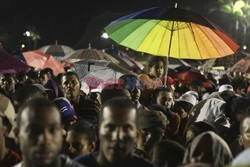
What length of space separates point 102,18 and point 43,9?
16.6 metres

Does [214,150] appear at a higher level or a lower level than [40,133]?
lower

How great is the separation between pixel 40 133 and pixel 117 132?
59 cm

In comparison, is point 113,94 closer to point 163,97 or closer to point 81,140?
point 163,97

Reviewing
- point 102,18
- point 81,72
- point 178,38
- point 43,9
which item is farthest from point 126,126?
point 43,9

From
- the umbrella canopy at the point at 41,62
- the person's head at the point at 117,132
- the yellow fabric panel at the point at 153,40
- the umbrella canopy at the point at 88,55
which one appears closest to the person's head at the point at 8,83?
the yellow fabric panel at the point at 153,40

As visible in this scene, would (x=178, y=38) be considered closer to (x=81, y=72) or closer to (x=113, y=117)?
(x=81, y=72)

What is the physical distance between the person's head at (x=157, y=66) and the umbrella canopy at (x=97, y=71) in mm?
1035

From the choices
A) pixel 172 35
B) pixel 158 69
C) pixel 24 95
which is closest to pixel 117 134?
pixel 24 95

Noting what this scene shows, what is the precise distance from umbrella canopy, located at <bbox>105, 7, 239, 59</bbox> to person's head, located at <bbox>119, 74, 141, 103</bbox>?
0.61m

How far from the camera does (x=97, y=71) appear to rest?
30.6 feet

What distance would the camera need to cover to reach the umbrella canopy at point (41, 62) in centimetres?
1499

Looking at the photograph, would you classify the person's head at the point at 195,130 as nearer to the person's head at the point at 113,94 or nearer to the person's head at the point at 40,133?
the person's head at the point at 113,94

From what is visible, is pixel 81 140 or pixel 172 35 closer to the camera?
pixel 81 140

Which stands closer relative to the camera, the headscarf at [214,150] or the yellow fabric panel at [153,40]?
the headscarf at [214,150]
